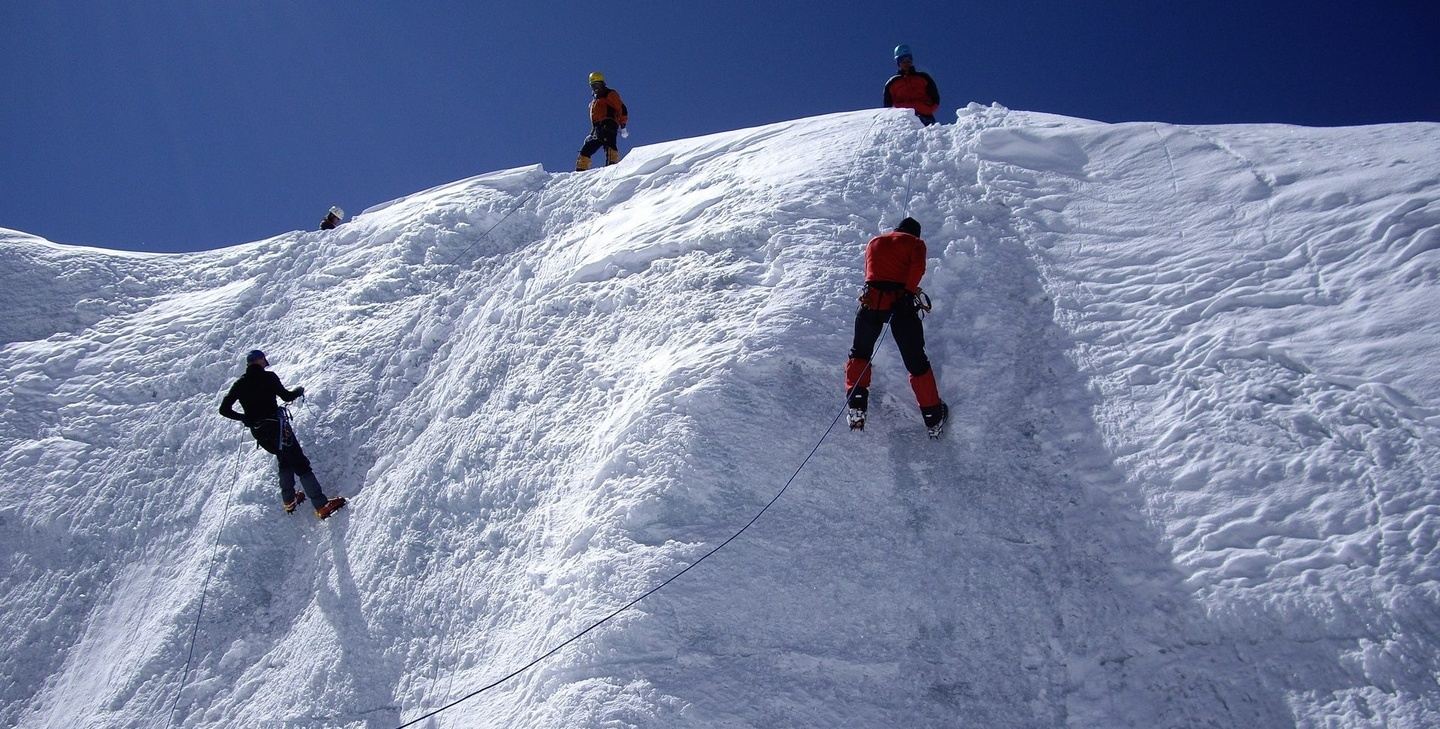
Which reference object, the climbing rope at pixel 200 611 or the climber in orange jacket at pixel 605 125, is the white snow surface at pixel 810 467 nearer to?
the climbing rope at pixel 200 611

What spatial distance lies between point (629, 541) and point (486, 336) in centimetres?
452

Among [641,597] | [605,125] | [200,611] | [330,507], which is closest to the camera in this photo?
[641,597]

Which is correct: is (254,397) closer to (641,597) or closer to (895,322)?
(641,597)

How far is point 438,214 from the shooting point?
13.1 meters

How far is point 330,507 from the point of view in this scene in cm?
889

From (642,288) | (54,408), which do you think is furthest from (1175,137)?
(54,408)

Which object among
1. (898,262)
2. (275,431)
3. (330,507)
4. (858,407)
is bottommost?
(330,507)

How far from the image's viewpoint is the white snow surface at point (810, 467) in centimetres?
562

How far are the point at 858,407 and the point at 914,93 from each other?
7.10 meters

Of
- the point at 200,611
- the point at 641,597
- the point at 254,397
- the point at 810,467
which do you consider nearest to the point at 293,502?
the point at 254,397

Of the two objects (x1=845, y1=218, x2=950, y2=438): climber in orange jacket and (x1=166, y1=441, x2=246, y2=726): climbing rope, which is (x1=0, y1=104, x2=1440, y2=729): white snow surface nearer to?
(x1=166, y1=441, x2=246, y2=726): climbing rope

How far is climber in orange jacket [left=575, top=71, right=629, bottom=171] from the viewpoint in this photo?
1467 centimetres

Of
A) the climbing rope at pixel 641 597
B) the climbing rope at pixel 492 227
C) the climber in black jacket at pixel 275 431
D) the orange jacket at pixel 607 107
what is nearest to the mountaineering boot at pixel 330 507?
the climber in black jacket at pixel 275 431

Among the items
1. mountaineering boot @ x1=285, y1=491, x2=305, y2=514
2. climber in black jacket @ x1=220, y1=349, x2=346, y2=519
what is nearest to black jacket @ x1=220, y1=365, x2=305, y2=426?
climber in black jacket @ x1=220, y1=349, x2=346, y2=519
